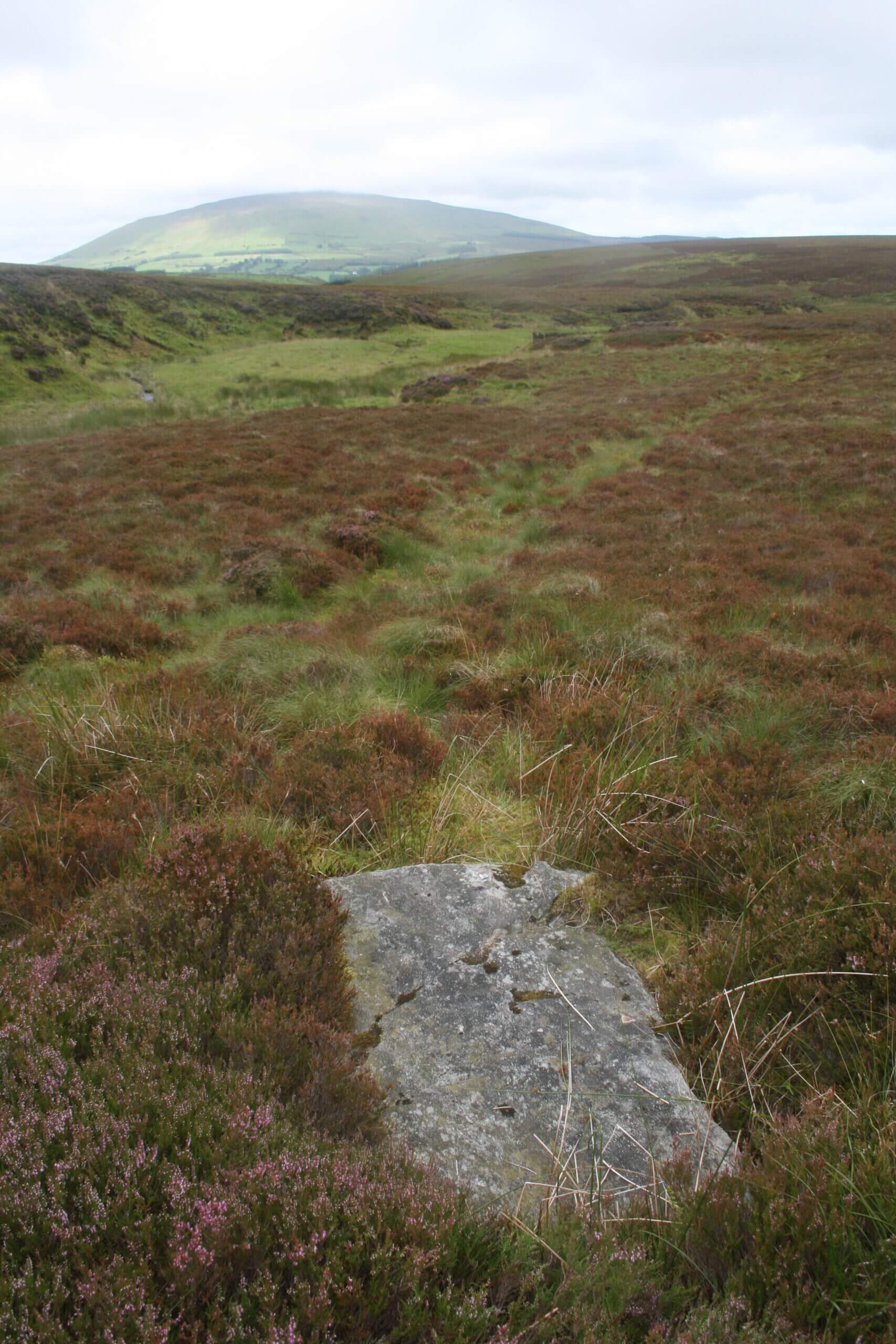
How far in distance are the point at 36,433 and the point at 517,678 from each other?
2416cm

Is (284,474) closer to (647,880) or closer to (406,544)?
(406,544)

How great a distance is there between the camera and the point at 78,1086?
1816mm

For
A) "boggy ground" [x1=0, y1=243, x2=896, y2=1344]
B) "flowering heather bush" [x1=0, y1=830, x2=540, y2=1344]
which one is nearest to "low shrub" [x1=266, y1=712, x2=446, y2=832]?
"boggy ground" [x1=0, y1=243, x2=896, y2=1344]

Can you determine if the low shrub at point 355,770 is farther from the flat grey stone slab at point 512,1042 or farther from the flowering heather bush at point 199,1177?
the flowering heather bush at point 199,1177

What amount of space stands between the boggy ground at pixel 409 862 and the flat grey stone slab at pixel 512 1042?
0.13m

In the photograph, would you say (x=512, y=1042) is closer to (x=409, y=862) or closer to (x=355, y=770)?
(x=409, y=862)

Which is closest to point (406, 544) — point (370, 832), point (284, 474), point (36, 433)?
point (284, 474)

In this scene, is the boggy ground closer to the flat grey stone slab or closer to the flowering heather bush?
the flowering heather bush

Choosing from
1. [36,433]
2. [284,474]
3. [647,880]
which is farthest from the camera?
[36,433]

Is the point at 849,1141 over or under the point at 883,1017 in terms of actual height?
over

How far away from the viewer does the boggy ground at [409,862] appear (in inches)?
59.2

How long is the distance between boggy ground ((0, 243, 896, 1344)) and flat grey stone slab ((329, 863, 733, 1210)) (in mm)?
135

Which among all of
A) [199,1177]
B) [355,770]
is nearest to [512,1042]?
[199,1177]

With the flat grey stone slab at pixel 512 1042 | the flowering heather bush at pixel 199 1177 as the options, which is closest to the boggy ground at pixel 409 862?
the flowering heather bush at pixel 199 1177
